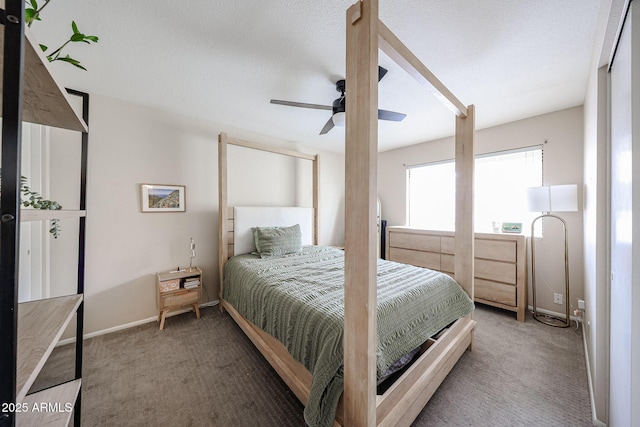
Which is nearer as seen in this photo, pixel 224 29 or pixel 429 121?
pixel 224 29

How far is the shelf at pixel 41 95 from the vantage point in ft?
2.11

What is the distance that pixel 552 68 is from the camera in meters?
1.90

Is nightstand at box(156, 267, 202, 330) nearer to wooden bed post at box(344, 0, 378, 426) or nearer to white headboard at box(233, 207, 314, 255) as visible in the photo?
white headboard at box(233, 207, 314, 255)

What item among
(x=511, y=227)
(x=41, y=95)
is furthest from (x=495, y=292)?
(x=41, y=95)

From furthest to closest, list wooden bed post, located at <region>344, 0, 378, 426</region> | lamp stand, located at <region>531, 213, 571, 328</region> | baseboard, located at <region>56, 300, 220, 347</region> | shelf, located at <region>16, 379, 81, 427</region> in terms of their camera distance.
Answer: lamp stand, located at <region>531, 213, 571, 328</region> < baseboard, located at <region>56, 300, 220, 347</region> < wooden bed post, located at <region>344, 0, 378, 426</region> < shelf, located at <region>16, 379, 81, 427</region>

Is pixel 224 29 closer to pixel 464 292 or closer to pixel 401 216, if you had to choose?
pixel 464 292

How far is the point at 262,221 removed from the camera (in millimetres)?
3211

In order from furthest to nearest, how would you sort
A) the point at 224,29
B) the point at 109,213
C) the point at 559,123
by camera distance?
the point at 559,123, the point at 109,213, the point at 224,29

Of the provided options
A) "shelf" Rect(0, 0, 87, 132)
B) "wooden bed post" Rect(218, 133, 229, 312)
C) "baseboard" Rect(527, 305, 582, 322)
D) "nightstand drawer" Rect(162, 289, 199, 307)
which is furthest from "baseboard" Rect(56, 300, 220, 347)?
"baseboard" Rect(527, 305, 582, 322)

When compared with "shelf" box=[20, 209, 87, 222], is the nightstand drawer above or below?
below

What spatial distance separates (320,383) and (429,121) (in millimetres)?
3165

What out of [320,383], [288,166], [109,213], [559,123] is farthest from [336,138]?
[320,383]

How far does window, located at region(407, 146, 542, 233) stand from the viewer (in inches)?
118

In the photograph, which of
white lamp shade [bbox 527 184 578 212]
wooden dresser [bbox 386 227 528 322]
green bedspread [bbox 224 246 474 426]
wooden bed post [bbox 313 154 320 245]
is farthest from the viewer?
wooden bed post [bbox 313 154 320 245]
